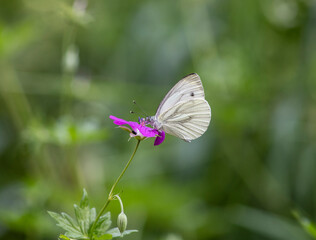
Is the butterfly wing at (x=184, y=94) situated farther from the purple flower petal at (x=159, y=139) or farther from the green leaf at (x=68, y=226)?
the green leaf at (x=68, y=226)

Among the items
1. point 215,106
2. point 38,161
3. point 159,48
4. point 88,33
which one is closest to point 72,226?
point 38,161

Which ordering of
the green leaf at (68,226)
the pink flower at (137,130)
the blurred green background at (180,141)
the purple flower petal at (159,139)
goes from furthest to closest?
the blurred green background at (180,141) → the purple flower petal at (159,139) → the pink flower at (137,130) → the green leaf at (68,226)

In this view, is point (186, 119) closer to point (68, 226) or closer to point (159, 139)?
point (159, 139)

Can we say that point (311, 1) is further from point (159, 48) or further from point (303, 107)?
point (159, 48)

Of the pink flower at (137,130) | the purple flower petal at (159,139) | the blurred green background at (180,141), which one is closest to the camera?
the pink flower at (137,130)

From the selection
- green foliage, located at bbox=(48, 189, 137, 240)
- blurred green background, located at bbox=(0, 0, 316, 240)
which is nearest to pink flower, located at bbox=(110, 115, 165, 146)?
green foliage, located at bbox=(48, 189, 137, 240)

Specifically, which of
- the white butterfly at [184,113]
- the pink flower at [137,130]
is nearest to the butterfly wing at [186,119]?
the white butterfly at [184,113]

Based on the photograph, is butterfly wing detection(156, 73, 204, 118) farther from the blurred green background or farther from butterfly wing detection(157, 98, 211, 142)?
the blurred green background

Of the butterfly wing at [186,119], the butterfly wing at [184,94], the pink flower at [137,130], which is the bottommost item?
the pink flower at [137,130]
